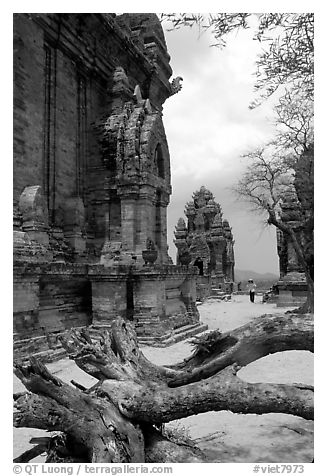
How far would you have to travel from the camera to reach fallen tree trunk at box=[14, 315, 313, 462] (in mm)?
3959

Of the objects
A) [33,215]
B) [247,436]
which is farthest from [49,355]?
[247,436]

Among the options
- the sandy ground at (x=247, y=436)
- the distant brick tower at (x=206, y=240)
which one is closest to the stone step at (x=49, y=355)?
the sandy ground at (x=247, y=436)

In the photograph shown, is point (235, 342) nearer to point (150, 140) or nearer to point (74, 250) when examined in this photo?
point (74, 250)

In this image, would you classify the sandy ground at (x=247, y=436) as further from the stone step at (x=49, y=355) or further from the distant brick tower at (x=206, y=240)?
the distant brick tower at (x=206, y=240)

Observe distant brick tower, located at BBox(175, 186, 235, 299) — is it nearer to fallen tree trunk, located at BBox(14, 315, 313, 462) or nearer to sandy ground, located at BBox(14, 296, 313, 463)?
sandy ground, located at BBox(14, 296, 313, 463)

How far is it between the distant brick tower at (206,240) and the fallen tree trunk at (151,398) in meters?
27.5

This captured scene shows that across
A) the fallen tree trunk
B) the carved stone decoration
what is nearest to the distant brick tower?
the carved stone decoration

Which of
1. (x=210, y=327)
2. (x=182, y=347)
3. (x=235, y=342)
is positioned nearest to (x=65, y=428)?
(x=235, y=342)

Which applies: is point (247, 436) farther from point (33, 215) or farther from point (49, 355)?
point (33, 215)

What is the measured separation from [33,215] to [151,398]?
7.26m

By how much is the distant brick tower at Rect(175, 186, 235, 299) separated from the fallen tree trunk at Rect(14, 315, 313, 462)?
A: 27.5 metres

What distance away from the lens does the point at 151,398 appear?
4117 mm

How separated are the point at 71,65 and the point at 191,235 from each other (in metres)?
25.2

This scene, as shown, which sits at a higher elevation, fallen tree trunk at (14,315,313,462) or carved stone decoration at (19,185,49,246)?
carved stone decoration at (19,185,49,246)
